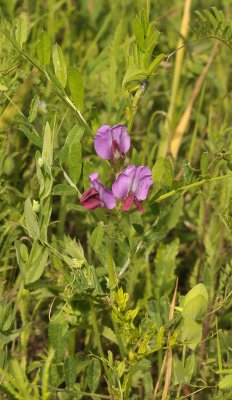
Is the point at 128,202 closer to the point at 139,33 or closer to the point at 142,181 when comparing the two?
the point at 142,181

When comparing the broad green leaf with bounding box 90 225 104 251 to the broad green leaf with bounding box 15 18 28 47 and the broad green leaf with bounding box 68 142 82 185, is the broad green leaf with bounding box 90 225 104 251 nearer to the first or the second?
the broad green leaf with bounding box 68 142 82 185

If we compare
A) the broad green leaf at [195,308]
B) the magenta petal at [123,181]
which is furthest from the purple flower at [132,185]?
the broad green leaf at [195,308]

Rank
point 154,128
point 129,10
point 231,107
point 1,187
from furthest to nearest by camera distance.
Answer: point 129,10 < point 154,128 < point 231,107 < point 1,187

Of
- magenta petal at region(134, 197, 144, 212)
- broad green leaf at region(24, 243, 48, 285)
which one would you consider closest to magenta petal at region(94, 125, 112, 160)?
magenta petal at region(134, 197, 144, 212)

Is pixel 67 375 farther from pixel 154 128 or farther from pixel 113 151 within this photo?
pixel 154 128

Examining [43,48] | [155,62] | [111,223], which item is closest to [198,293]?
[111,223]

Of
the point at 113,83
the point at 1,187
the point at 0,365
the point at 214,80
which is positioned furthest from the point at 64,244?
the point at 214,80
